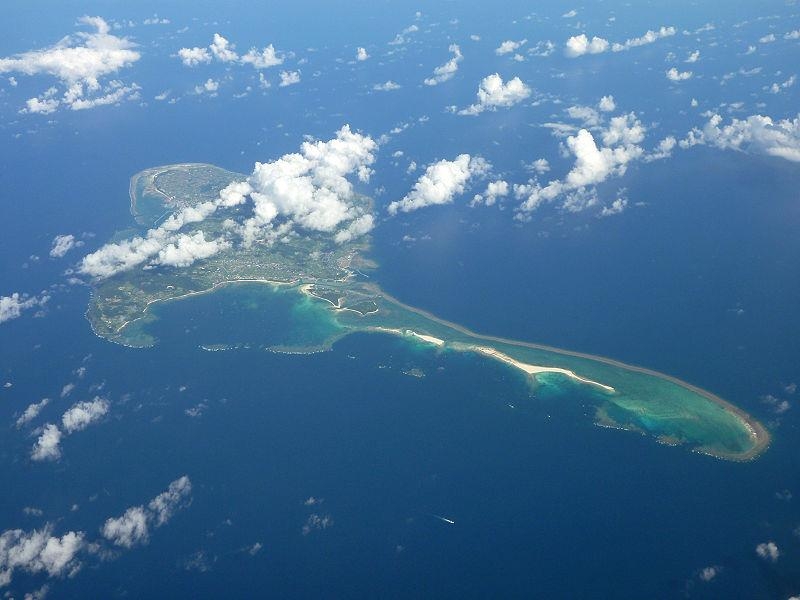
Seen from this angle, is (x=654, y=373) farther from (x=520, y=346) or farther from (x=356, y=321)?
(x=356, y=321)

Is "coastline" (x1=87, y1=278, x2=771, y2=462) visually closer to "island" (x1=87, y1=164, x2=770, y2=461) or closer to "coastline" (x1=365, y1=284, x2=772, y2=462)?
"coastline" (x1=365, y1=284, x2=772, y2=462)

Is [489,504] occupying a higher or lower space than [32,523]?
higher

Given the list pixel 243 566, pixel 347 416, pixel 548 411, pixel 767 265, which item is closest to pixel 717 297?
pixel 767 265

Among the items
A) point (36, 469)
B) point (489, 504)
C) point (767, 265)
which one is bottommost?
point (36, 469)

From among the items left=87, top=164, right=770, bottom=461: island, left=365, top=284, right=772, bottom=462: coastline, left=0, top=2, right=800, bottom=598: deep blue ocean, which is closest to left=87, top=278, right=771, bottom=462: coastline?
left=365, top=284, right=772, bottom=462: coastline

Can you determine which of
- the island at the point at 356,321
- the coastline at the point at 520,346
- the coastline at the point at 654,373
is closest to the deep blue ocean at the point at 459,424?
the coastline at the point at 654,373

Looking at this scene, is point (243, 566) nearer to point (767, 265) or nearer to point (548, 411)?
point (548, 411)

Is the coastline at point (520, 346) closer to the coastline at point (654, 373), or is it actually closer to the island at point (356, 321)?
the coastline at point (654, 373)
